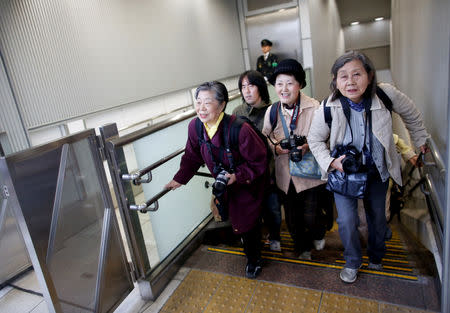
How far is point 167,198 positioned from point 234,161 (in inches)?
31.5

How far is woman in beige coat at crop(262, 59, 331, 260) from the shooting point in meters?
2.30

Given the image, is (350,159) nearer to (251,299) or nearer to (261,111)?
(261,111)

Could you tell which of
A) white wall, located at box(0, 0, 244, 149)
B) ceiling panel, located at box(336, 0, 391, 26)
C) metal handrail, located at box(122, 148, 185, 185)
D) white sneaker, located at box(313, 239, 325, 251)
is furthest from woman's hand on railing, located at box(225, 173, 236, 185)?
ceiling panel, located at box(336, 0, 391, 26)

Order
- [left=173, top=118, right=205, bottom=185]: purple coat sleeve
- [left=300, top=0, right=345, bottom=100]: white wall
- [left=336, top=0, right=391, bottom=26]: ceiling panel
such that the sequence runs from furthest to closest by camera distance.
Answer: [left=336, top=0, right=391, bottom=26]: ceiling panel → [left=300, top=0, right=345, bottom=100]: white wall → [left=173, top=118, right=205, bottom=185]: purple coat sleeve

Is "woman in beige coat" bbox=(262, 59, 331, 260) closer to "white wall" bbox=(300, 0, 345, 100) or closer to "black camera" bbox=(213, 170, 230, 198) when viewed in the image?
"black camera" bbox=(213, 170, 230, 198)

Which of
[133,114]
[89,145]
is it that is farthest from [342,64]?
[133,114]

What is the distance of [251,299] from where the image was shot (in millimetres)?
2244

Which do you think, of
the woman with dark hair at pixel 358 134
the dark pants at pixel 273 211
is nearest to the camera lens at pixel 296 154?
the woman with dark hair at pixel 358 134

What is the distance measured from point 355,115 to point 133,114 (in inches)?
164

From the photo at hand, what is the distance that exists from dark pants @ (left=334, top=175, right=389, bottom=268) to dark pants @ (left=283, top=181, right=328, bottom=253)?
0.28 meters

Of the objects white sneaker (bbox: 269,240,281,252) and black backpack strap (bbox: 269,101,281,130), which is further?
white sneaker (bbox: 269,240,281,252)

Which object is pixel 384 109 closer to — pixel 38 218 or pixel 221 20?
pixel 38 218

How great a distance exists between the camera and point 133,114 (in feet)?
17.8

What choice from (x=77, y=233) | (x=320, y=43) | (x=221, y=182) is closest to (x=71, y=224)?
(x=77, y=233)
